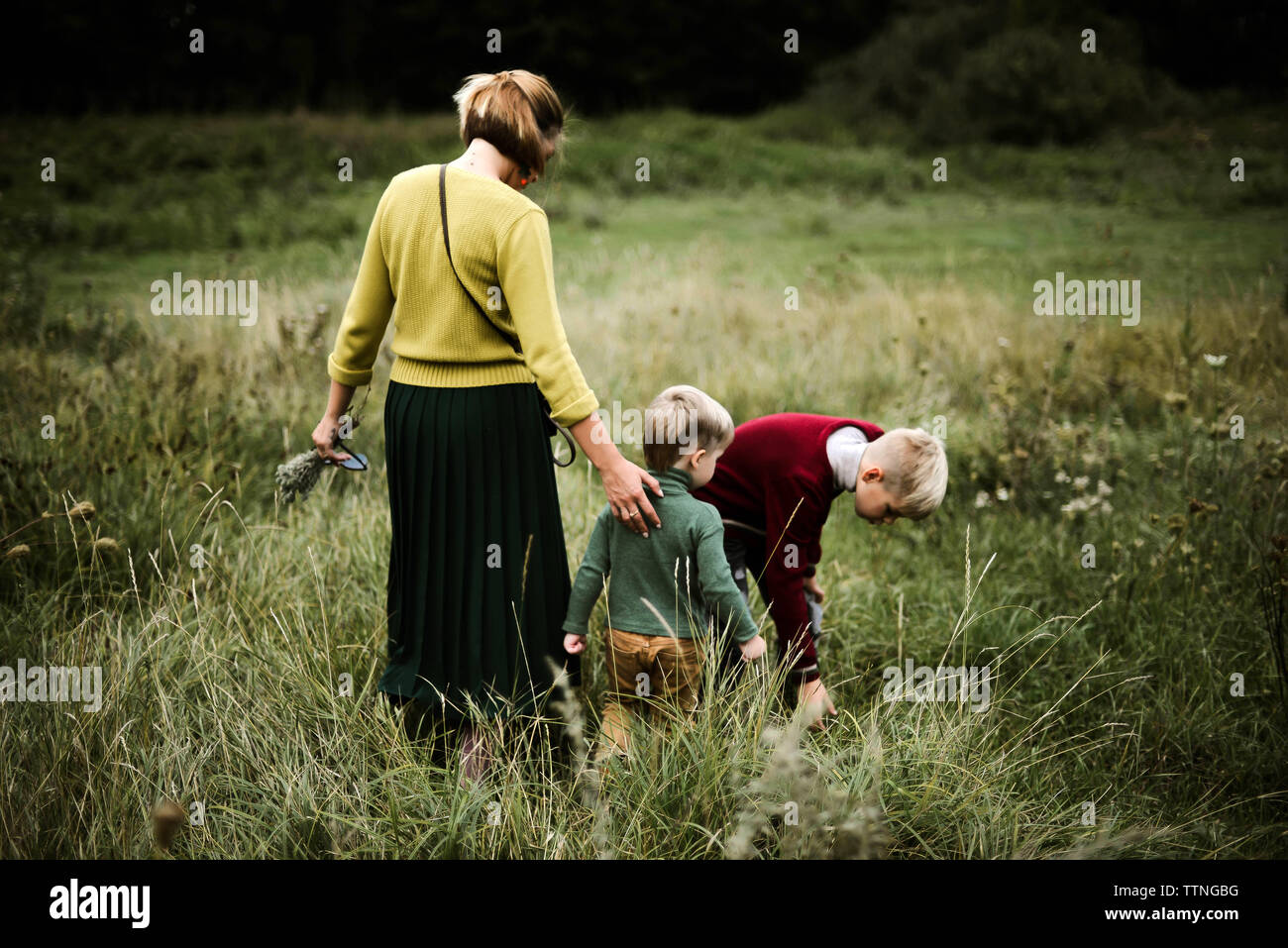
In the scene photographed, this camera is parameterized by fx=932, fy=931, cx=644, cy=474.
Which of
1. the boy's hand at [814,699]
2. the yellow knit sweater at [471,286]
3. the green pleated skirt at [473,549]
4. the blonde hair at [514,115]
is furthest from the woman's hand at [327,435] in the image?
the boy's hand at [814,699]

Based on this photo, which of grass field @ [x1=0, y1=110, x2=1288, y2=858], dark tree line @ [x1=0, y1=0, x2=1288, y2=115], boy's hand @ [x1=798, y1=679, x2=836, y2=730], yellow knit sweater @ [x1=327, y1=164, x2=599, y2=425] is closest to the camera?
yellow knit sweater @ [x1=327, y1=164, x2=599, y2=425]

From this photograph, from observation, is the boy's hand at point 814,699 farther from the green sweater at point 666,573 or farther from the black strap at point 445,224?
the black strap at point 445,224

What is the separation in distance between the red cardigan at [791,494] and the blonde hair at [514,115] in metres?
1.05

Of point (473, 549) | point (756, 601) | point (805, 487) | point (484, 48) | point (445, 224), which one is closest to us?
point (445, 224)

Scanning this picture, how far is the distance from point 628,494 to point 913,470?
0.80 meters

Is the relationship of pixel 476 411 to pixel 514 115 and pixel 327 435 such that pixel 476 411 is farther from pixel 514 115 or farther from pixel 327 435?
pixel 514 115

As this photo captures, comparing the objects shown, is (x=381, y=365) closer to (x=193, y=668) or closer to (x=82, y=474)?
(x=82, y=474)

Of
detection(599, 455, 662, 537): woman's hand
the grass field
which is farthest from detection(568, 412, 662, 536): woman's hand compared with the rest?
the grass field

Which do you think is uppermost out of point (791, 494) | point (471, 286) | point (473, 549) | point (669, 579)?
point (471, 286)

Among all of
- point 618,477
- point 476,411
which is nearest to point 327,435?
point 476,411

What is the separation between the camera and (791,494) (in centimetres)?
277

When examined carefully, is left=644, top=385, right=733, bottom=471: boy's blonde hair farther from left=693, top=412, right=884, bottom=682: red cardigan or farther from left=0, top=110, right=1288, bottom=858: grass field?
left=0, top=110, right=1288, bottom=858: grass field

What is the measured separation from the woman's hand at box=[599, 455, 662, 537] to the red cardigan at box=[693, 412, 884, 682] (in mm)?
454

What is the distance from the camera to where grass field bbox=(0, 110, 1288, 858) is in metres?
2.31
